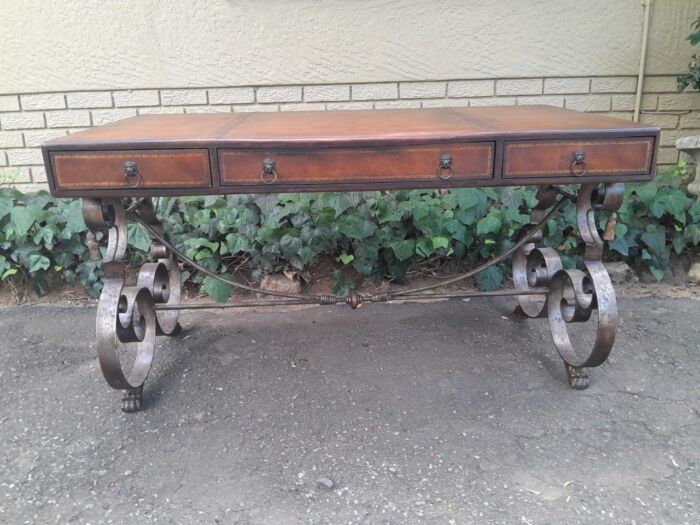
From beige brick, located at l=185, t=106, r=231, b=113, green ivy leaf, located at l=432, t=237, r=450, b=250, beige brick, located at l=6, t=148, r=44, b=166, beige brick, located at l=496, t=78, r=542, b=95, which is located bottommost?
green ivy leaf, located at l=432, t=237, r=450, b=250

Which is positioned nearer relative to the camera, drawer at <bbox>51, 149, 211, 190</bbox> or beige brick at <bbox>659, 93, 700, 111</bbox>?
drawer at <bbox>51, 149, 211, 190</bbox>

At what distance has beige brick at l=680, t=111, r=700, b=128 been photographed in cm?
374

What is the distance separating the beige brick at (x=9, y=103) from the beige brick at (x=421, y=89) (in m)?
2.51

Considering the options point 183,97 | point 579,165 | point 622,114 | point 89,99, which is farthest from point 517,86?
point 89,99

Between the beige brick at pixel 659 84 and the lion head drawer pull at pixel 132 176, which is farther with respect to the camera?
the beige brick at pixel 659 84

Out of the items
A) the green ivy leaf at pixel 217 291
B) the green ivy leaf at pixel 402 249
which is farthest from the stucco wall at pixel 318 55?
the green ivy leaf at pixel 217 291

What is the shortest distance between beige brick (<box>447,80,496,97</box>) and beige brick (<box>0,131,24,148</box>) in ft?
9.37

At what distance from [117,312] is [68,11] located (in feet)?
7.81

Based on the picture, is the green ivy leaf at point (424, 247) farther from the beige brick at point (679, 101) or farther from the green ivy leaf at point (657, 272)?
the beige brick at point (679, 101)

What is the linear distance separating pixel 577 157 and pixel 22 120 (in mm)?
3463

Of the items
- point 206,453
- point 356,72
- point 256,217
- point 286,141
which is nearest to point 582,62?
point 356,72

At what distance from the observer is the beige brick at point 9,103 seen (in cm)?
361

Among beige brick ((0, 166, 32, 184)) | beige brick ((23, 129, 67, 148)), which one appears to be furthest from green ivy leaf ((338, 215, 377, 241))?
beige brick ((0, 166, 32, 184))

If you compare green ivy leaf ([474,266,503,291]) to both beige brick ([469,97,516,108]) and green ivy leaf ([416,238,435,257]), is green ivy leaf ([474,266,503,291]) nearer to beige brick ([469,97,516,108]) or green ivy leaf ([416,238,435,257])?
green ivy leaf ([416,238,435,257])
